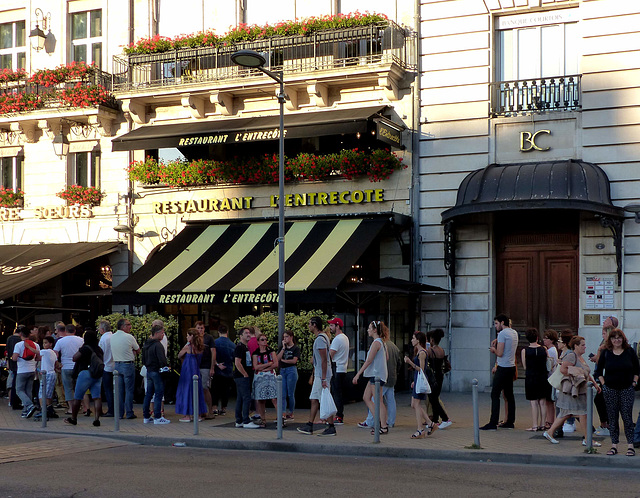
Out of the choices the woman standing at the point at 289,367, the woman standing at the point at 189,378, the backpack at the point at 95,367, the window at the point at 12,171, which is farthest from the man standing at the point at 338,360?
the window at the point at 12,171

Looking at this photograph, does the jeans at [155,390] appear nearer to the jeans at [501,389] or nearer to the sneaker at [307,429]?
the sneaker at [307,429]

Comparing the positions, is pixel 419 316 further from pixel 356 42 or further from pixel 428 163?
pixel 356 42

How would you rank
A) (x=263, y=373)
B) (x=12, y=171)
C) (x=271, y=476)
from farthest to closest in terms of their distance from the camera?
(x=12, y=171) < (x=263, y=373) < (x=271, y=476)

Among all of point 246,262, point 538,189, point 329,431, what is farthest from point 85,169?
point 329,431

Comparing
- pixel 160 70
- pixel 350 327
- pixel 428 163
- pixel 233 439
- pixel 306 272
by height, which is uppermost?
pixel 160 70

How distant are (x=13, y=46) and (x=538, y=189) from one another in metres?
15.4

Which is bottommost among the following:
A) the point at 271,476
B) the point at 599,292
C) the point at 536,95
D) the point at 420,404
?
the point at 271,476

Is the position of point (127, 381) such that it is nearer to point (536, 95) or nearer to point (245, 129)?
point (245, 129)

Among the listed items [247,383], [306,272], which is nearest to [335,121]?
[306,272]

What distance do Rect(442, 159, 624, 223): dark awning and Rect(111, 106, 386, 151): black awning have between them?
2721 mm

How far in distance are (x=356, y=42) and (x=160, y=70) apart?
5235mm

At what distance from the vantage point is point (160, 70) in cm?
2225

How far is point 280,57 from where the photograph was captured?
69.4 ft

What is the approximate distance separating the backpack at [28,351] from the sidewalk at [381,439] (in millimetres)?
1143
